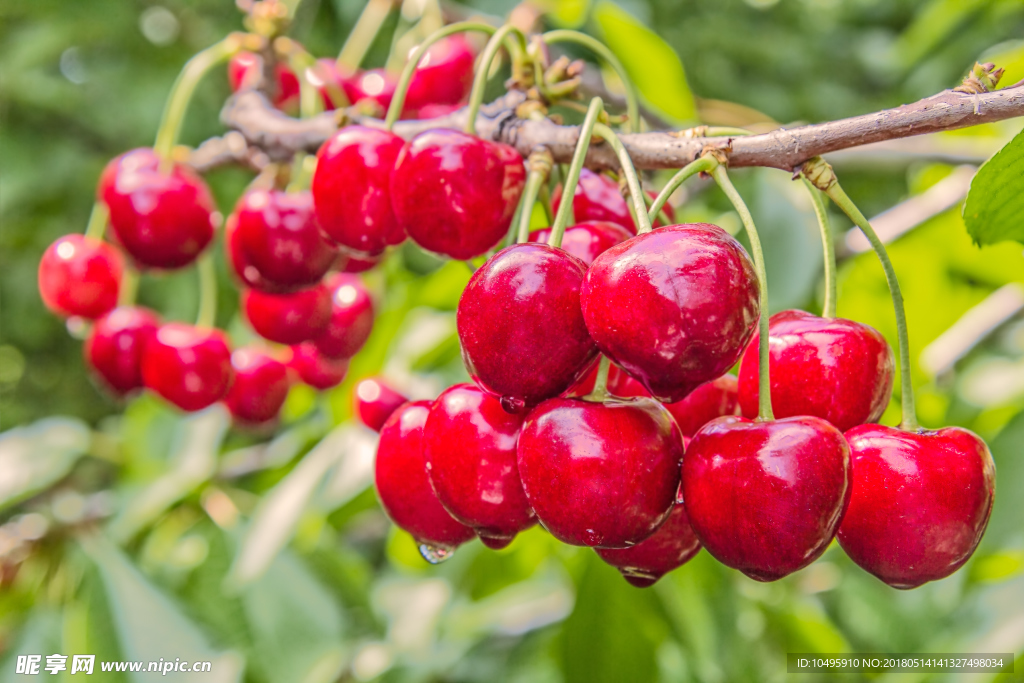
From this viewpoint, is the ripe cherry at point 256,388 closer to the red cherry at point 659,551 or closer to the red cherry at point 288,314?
the red cherry at point 288,314

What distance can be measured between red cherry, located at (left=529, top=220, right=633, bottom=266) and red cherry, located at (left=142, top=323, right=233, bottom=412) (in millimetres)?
867

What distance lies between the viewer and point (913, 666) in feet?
3.89

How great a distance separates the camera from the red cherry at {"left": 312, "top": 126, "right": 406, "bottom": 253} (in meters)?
0.79

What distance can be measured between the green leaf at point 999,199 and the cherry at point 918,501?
0.59 feet

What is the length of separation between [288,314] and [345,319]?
12 centimetres

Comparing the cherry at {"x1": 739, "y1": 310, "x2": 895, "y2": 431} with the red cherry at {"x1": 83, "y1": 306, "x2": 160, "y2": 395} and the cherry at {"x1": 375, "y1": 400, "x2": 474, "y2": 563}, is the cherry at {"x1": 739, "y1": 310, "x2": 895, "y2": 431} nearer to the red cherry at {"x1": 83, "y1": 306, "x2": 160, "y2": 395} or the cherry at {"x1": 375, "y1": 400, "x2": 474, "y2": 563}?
the cherry at {"x1": 375, "y1": 400, "x2": 474, "y2": 563}

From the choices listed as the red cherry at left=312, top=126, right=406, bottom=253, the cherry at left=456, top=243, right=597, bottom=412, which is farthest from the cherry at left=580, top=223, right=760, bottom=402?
the red cherry at left=312, top=126, right=406, bottom=253

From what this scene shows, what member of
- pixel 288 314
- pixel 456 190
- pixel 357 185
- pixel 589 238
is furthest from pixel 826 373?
pixel 288 314

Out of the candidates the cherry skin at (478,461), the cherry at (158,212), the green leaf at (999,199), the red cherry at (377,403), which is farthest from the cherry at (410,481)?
the cherry at (158,212)

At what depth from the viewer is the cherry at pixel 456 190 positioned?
2.23 ft

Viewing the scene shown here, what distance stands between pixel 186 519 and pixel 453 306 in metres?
0.90

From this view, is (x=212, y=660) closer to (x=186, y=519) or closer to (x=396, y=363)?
(x=396, y=363)

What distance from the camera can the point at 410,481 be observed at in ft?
2.23

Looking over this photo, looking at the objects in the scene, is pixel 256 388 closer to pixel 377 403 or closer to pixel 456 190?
pixel 377 403
